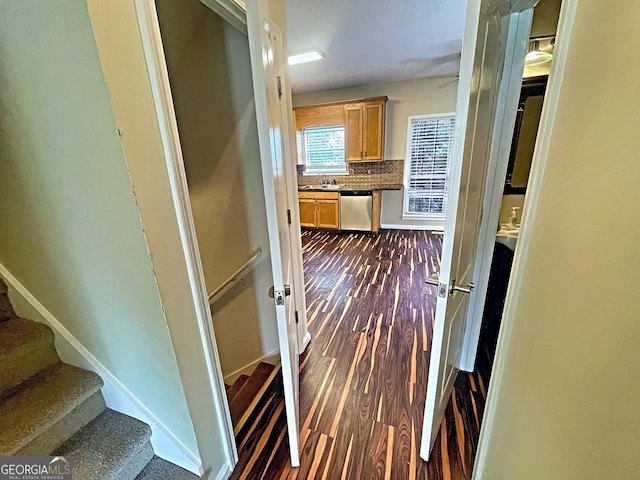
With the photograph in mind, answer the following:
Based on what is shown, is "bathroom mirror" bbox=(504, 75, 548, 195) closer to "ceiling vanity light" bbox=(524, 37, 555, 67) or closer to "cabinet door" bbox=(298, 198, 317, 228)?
"ceiling vanity light" bbox=(524, 37, 555, 67)

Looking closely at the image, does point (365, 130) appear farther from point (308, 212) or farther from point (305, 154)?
point (308, 212)

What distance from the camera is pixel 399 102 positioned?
4992 mm

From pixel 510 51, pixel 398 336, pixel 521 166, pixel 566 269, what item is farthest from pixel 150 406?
pixel 521 166

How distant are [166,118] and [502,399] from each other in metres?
1.50

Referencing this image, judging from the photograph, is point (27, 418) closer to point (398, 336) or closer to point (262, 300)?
point (262, 300)

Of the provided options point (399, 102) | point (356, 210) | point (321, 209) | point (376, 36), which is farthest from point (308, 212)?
point (376, 36)

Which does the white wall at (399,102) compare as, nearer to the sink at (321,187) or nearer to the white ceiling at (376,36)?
the white ceiling at (376,36)

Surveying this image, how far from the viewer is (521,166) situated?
1910mm

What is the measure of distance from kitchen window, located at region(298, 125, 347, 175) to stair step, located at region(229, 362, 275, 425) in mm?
4592

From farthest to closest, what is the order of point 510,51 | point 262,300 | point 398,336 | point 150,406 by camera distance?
point 398,336
point 262,300
point 510,51
point 150,406

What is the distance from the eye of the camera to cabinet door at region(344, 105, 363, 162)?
503 centimetres

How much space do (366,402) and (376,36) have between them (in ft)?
11.3

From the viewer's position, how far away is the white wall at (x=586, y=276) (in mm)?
426

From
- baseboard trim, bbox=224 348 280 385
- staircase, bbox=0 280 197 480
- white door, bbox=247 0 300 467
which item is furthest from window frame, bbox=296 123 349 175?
staircase, bbox=0 280 197 480
